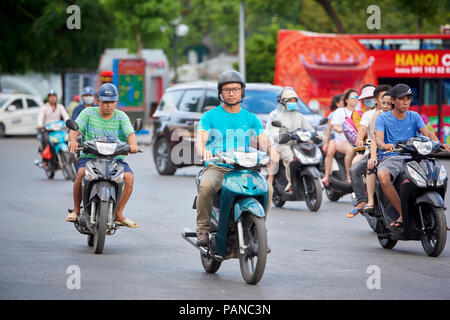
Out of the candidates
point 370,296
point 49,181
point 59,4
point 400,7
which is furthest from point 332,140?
point 59,4

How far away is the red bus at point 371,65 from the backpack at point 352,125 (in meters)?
12.4

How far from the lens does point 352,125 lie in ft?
44.1

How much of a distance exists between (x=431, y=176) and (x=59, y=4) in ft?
122

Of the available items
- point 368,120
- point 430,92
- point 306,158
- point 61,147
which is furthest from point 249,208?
point 430,92

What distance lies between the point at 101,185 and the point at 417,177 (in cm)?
304

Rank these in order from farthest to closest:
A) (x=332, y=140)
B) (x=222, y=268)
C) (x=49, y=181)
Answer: (x=49, y=181), (x=332, y=140), (x=222, y=268)

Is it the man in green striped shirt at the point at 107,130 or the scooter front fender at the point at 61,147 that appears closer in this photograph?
the man in green striped shirt at the point at 107,130

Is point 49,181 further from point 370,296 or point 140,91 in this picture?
point 140,91

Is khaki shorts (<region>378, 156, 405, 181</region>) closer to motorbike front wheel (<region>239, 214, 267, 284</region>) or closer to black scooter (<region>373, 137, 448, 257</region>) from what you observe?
black scooter (<region>373, 137, 448, 257</region>)

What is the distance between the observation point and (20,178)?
1936 cm

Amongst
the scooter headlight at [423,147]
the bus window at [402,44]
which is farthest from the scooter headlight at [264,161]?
the bus window at [402,44]

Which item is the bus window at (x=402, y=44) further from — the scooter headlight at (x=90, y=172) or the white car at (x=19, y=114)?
the scooter headlight at (x=90, y=172)

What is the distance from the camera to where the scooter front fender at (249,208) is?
7.35m

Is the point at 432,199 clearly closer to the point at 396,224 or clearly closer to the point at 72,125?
the point at 396,224
